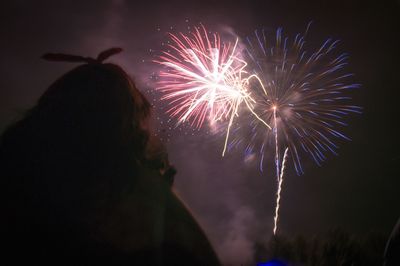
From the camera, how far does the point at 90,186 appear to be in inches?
116

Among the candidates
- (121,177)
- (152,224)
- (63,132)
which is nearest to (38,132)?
(63,132)

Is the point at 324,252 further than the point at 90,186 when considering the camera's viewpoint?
Yes

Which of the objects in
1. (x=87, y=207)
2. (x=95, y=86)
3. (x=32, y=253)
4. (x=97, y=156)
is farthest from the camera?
(x=95, y=86)

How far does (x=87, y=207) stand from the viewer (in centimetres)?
282

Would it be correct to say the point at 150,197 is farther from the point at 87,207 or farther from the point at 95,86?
the point at 95,86

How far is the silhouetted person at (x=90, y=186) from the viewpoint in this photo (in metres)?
2.69

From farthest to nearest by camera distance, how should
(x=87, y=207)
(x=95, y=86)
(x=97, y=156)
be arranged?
(x=95, y=86) < (x=97, y=156) < (x=87, y=207)

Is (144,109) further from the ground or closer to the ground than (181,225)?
further from the ground

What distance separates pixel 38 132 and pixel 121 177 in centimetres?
97

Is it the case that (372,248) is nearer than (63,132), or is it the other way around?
(63,132)

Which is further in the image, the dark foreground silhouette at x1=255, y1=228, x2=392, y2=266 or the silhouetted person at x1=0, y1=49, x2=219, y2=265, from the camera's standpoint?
the dark foreground silhouette at x1=255, y1=228, x2=392, y2=266

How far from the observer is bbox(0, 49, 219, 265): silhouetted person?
2.69 meters

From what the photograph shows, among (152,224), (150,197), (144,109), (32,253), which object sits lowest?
(32,253)

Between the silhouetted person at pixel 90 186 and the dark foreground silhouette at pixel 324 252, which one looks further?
the dark foreground silhouette at pixel 324 252
